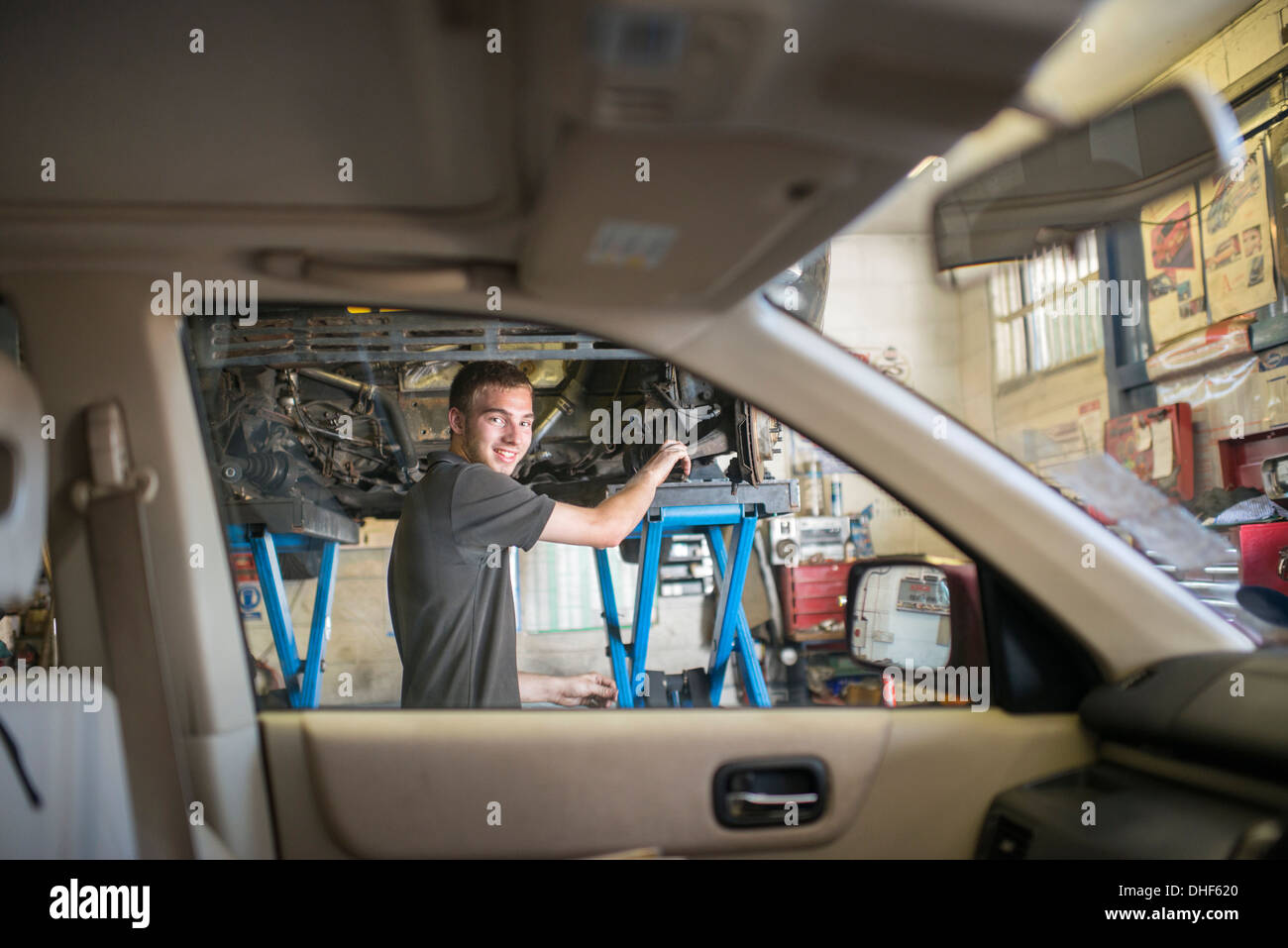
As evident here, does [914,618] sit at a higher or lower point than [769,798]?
higher

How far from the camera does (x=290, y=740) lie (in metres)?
1.28

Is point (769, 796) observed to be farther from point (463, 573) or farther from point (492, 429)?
point (492, 429)

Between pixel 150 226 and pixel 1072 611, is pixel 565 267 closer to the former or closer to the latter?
pixel 150 226

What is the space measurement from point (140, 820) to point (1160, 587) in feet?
4.89

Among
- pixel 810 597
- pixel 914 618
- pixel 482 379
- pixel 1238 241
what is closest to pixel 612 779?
pixel 914 618

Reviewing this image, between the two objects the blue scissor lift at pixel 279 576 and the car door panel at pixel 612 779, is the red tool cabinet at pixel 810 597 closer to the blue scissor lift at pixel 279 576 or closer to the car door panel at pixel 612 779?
the blue scissor lift at pixel 279 576

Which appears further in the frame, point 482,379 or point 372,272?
point 482,379

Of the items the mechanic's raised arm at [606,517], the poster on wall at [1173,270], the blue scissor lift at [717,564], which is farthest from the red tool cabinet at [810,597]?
the mechanic's raised arm at [606,517]

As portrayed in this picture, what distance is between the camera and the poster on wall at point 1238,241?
198 inches

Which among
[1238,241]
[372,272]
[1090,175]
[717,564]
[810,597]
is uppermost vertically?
[1238,241]

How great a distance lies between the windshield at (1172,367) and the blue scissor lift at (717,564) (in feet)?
2.77

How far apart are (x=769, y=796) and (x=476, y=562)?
907mm

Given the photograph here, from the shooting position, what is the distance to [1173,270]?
19.9 ft

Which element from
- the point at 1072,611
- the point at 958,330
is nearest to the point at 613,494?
the point at 1072,611
